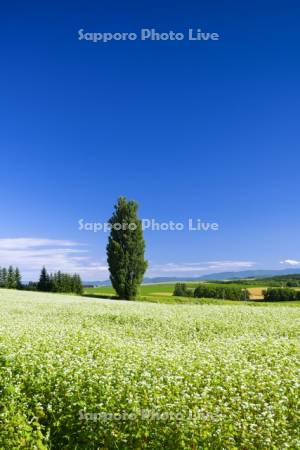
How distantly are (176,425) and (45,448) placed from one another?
3.12 metres

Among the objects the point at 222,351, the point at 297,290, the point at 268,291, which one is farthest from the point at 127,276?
the point at 222,351

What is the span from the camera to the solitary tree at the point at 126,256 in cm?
8206

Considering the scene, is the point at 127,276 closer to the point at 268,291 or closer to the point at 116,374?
the point at 268,291

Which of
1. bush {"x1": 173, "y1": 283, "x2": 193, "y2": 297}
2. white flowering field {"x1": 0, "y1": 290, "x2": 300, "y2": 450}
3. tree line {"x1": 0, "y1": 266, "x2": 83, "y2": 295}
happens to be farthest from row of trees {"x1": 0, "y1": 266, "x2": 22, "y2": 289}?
white flowering field {"x1": 0, "y1": 290, "x2": 300, "y2": 450}

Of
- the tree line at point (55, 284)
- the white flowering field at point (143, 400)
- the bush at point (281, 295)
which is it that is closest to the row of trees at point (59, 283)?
the tree line at point (55, 284)

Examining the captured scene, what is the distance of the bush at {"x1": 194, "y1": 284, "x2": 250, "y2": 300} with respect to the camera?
328 ft

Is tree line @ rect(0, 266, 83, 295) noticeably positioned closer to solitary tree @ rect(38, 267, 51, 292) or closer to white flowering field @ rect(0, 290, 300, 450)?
solitary tree @ rect(38, 267, 51, 292)

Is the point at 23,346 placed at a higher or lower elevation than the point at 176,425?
higher

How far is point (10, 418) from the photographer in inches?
404

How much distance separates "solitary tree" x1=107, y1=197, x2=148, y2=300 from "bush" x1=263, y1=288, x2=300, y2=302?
33.7 m

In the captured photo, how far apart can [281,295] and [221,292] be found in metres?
14.7

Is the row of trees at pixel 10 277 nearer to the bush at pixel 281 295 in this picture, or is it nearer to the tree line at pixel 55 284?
the tree line at pixel 55 284

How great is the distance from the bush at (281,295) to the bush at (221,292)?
16.8 feet

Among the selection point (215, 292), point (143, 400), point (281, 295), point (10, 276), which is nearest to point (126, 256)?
point (215, 292)
